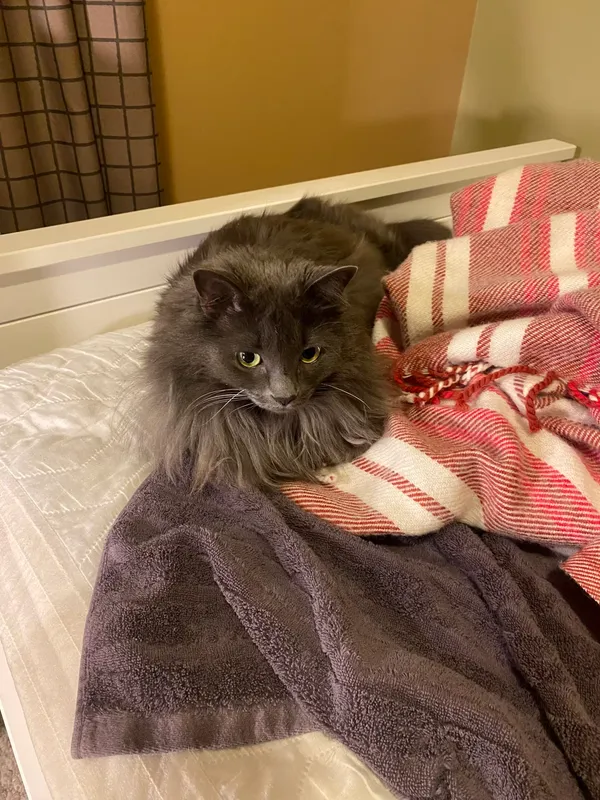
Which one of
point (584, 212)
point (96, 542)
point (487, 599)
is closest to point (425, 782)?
point (487, 599)

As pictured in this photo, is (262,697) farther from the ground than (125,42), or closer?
closer

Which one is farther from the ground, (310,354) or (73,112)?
(73,112)

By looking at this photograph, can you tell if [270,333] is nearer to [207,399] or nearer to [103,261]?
[207,399]

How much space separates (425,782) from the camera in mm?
585

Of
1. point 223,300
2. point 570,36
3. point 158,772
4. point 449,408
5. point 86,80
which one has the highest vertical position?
point 570,36

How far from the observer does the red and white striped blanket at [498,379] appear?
0.82 m

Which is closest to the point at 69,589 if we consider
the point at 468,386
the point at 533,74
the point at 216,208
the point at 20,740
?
the point at 20,740

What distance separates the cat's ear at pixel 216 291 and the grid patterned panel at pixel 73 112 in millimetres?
835

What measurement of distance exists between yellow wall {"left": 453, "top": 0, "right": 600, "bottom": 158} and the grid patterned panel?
3.96 feet

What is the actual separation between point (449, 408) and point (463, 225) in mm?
438

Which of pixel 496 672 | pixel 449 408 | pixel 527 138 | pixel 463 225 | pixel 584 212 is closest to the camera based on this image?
pixel 496 672

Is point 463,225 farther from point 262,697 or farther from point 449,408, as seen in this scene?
point 262,697

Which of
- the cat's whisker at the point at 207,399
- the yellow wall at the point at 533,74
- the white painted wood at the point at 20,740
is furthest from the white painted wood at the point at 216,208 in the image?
the white painted wood at the point at 20,740

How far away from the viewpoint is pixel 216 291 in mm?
848
